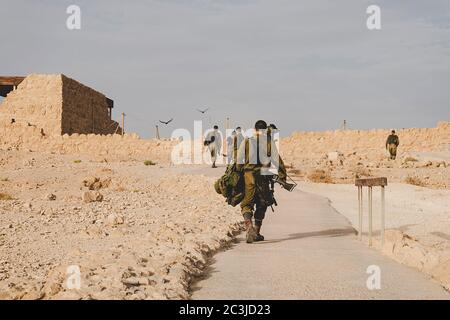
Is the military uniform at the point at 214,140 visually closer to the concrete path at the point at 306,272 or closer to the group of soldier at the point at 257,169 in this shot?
the concrete path at the point at 306,272

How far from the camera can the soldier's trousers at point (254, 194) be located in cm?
823

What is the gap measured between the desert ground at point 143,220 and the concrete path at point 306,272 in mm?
237

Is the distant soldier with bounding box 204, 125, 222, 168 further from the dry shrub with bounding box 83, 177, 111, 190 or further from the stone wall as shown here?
the stone wall

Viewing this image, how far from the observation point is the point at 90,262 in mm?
6020

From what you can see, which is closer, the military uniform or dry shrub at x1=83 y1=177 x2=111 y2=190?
dry shrub at x1=83 y1=177 x2=111 y2=190

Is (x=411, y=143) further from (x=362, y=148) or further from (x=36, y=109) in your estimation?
(x=36, y=109)

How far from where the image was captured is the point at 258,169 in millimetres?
8336

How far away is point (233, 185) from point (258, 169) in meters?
0.43

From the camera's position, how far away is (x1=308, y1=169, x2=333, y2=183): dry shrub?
80.7 feet

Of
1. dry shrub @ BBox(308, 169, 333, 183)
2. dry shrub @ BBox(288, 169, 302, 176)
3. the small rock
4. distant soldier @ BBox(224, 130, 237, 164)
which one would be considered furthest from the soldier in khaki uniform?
dry shrub @ BBox(288, 169, 302, 176)

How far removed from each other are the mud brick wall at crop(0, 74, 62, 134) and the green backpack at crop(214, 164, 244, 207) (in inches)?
1359

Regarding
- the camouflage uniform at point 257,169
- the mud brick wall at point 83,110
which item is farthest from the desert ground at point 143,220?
the mud brick wall at point 83,110

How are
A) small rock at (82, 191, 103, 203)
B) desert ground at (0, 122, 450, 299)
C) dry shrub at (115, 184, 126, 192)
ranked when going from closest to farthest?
desert ground at (0, 122, 450, 299) < small rock at (82, 191, 103, 203) < dry shrub at (115, 184, 126, 192)
